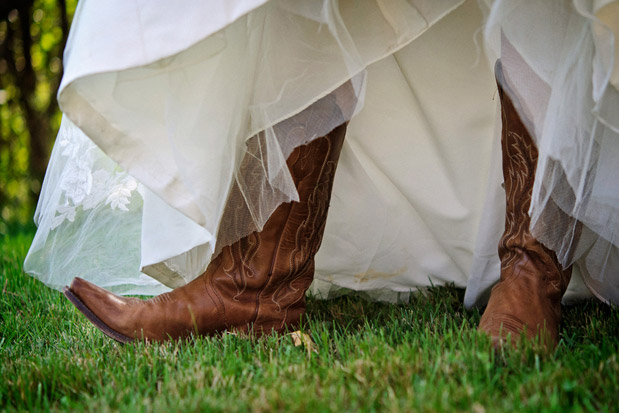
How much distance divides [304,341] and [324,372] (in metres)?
0.22

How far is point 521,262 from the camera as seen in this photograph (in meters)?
1.28

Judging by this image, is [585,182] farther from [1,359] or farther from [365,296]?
[1,359]

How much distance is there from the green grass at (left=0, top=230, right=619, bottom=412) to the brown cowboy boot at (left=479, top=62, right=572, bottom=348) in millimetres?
78

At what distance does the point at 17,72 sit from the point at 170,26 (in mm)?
4618

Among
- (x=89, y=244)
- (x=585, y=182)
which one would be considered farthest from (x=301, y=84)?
(x=89, y=244)

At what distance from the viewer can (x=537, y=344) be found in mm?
1056

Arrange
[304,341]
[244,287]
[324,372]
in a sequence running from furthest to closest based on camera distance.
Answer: [244,287], [304,341], [324,372]

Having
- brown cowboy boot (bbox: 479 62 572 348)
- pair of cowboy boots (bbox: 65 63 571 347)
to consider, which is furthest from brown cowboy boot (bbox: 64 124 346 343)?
brown cowboy boot (bbox: 479 62 572 348)

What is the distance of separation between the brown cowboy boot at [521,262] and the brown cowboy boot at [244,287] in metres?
0.38

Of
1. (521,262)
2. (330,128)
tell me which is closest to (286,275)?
(330,128)

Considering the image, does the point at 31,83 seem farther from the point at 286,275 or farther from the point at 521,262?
the point at 521,262

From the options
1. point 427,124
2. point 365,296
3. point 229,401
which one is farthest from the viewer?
point 365,296

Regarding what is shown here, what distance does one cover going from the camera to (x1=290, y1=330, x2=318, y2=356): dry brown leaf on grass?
3.86 ft
